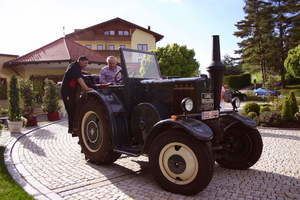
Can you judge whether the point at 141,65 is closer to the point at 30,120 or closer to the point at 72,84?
the point at 72,84

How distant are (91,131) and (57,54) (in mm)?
18049

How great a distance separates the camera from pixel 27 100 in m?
Answer: 13.5

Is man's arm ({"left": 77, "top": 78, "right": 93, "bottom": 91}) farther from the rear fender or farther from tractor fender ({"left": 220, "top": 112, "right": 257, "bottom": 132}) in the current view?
tractor fender ({"left": 220, "top": 112, "right": 257, "bottom": 132})

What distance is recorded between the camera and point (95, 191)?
14.8 ft

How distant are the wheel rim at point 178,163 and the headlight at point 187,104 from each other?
1.79 feet

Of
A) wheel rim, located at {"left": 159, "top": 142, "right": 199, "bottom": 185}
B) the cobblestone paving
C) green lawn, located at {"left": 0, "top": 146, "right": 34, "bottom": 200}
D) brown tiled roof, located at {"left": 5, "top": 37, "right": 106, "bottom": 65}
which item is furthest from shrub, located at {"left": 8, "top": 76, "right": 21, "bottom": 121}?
brown tiled roof, located at {"left": 5, "top": 37, "right": 106, "bottom": 65}

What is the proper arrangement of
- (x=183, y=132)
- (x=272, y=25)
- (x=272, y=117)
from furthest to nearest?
(x=272, y=25) < (x=272, y=117) < (x=183, y=132)

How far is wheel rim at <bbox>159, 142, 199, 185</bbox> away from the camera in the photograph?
4.21m

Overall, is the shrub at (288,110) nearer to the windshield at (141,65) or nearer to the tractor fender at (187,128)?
the windshield at (141,65)

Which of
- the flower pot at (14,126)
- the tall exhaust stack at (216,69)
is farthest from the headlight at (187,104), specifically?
the flower pot at (14,126)

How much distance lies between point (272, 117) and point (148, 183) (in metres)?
8.06

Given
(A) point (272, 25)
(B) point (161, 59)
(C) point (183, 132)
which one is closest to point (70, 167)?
(C) point (183, 132)

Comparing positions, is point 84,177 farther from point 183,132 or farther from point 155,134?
point 183,132

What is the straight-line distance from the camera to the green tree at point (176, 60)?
85.1 ft
